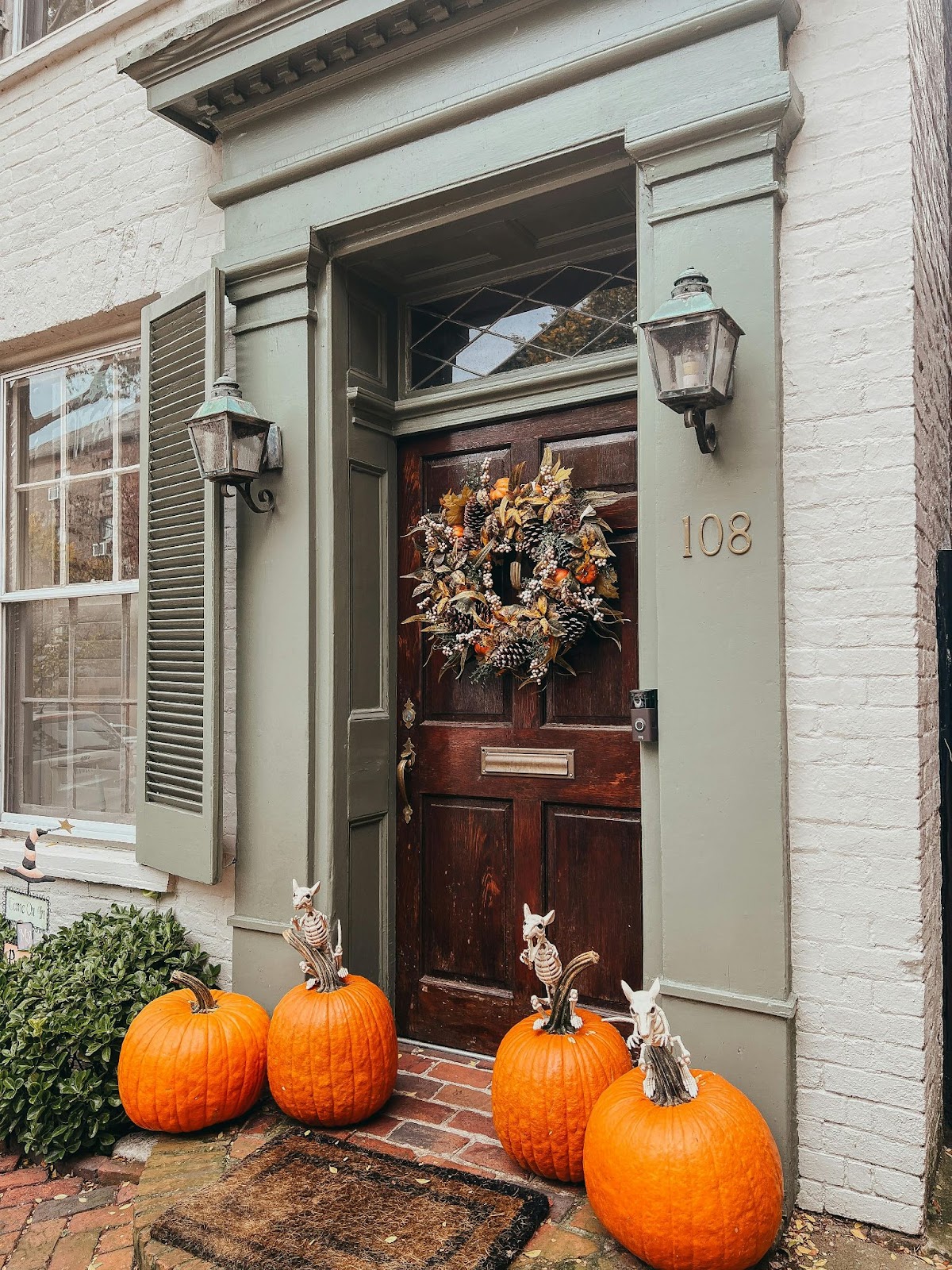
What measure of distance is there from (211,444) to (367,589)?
782mm

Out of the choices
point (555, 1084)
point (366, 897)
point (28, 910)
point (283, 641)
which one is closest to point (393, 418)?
point (283, 641)

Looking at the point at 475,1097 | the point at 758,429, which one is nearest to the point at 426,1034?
the point at 475,1097

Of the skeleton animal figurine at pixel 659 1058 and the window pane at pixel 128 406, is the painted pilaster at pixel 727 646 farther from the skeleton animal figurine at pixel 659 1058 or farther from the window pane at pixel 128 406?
the window pane at pixel 128 406

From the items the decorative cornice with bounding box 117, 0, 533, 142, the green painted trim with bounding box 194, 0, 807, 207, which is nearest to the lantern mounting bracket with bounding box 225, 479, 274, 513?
the green painted trim with bounding box 194, 0, 807, 207

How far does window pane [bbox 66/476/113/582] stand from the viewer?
414 cm

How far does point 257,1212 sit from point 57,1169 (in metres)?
1.11

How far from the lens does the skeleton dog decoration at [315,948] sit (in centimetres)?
285

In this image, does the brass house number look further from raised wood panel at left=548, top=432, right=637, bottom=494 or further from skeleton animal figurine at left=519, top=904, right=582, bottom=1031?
skeleton animal figurine at left=519, top=904, right=582, bottom=1031

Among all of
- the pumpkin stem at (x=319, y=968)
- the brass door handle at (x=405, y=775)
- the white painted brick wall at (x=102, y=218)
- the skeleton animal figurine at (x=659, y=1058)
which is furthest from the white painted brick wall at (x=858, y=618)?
the white painted brick wall at (x=102, y=218)

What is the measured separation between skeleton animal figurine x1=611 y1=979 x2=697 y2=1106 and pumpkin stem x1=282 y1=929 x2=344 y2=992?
111cm

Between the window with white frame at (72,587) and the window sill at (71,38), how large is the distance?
1428 millimetres

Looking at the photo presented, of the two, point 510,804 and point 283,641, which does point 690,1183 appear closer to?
point 510,804

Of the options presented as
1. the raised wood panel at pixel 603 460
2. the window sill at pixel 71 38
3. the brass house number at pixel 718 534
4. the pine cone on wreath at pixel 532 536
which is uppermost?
the window sill at pixel 71 38

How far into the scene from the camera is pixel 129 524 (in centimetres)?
Result: 406
